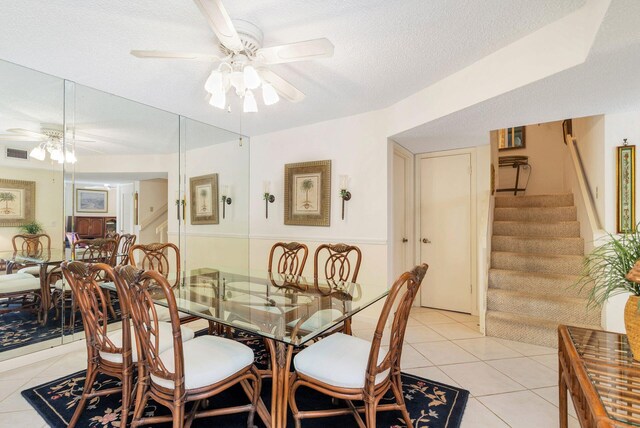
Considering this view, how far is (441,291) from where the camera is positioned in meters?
4.01

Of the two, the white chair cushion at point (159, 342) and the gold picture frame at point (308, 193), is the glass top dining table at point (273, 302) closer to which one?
the white chair cushion at point (159, 342)

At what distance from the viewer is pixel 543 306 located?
9.73 ft

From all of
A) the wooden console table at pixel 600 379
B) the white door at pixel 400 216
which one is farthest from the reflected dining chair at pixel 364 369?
the white door at pixel 400 216

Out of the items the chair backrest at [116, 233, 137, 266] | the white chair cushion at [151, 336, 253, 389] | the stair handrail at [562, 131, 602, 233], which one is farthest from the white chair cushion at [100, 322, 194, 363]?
the stair handrail at [562, 131, 602, 233]

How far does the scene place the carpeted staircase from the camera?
9.43 ft

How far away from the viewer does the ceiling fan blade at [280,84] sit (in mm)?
1954

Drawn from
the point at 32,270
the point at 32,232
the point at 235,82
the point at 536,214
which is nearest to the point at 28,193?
the point at 32,232

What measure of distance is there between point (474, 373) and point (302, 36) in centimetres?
274

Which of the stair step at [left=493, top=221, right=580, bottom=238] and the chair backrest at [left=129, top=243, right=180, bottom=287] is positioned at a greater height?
the stair step at [left=493, top=221, right=580, bottom=238]

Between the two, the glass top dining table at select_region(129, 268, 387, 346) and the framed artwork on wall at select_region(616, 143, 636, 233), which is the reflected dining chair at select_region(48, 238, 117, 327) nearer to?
the glass top dining table at select_region(129, 268, 387, 346)

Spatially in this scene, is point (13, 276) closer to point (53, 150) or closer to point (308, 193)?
point (53, 150)

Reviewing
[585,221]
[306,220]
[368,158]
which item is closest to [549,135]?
[585,221]

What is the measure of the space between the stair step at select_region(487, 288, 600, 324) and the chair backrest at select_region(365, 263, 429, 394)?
2.14m

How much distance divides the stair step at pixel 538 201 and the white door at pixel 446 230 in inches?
47.4
